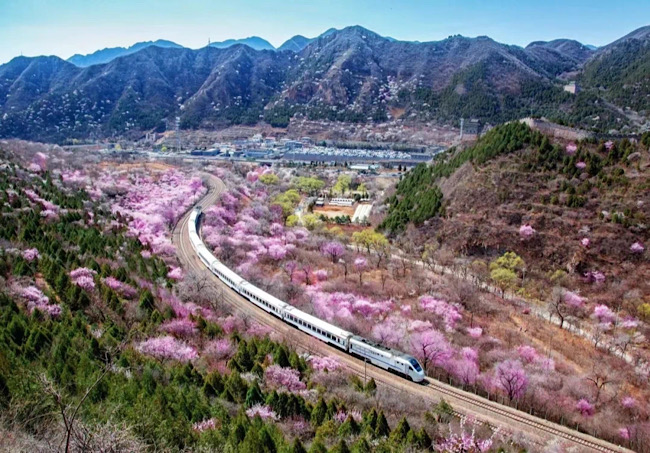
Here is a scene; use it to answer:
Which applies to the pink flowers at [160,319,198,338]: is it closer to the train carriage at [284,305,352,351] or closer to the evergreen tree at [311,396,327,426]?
the train carriage at [284,305,352,351]

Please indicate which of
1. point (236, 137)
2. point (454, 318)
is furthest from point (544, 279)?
point (236, 137)

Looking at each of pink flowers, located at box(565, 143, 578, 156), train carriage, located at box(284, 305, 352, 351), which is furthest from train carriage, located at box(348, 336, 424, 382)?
pink flowers, located at box(565, 143, 578, 156)

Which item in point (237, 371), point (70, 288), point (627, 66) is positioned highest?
point (627, 66)

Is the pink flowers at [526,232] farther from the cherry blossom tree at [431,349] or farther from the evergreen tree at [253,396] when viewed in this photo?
the evergreen tree at [253,396]

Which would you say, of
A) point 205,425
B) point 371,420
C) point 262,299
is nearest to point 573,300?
point 262,299

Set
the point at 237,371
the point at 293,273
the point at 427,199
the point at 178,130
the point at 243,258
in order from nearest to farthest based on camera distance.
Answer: the point at 237,371 → the point at 293,273 → the point at 243,258 → the point at 427,199 → the point at 178,130

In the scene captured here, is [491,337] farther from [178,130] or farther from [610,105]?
[178,130]
